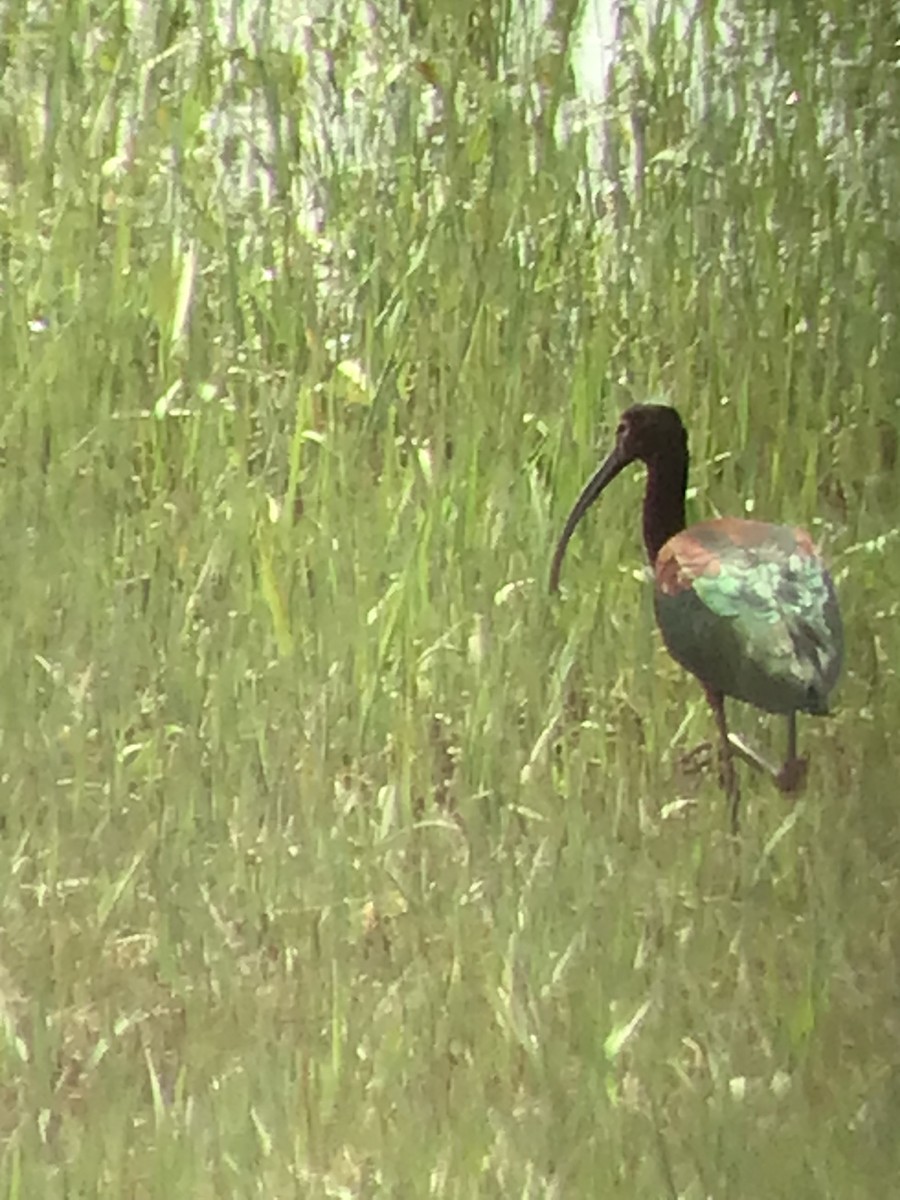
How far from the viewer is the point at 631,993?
4.02 feet

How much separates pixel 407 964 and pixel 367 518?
0.37 meters

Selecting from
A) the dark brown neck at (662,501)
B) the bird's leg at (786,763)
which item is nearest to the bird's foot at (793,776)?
the bird's leg at (786,763)

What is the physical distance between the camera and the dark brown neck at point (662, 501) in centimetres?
122

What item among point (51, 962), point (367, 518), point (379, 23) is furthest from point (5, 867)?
point (379, 23)

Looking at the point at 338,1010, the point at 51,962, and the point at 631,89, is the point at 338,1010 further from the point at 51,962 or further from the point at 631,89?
the point at 631,89

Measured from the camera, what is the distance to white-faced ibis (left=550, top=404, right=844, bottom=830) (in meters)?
1.20

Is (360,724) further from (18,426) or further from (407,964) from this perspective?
(18,426)

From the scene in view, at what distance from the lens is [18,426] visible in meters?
1.19

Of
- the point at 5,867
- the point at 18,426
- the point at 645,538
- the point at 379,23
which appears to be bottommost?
the point at 5,867

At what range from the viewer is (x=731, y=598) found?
3.94 ft

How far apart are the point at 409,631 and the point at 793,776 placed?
0.35 meters

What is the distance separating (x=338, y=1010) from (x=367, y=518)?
1.33 feet

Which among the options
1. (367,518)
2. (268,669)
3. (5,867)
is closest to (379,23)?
(367,518)

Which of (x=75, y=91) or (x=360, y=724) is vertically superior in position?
(x=75, y=91)
